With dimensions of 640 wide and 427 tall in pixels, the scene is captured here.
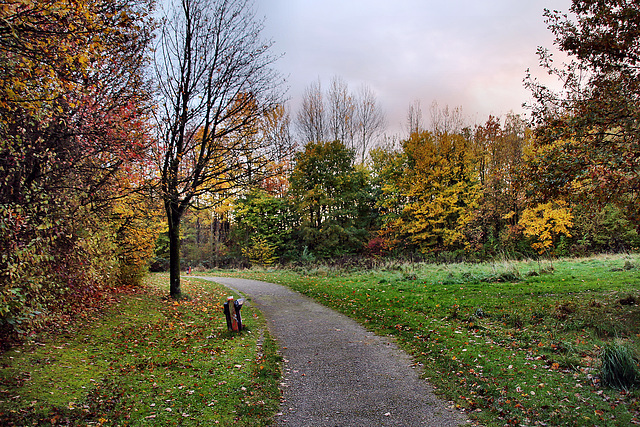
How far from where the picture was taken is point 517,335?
626 cm

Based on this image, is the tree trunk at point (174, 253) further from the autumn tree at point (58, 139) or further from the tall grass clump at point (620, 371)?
the tall grass clump at point (620, 371)

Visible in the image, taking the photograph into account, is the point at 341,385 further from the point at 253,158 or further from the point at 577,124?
the point at 253,158

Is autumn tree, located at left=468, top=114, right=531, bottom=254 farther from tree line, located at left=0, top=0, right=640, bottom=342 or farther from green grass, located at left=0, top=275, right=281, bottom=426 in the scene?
green grass, located at left=0, top=275, right=281, bottom=426

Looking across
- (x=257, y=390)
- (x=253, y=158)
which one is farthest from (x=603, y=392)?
(x=253, y=158)

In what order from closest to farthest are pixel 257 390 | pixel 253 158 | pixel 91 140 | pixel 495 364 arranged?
1. pixel 257 390
2. pixel 495 364
3. pixel 91 140
4. pixel 253 158

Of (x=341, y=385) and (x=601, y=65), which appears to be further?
(x=601, y=65)

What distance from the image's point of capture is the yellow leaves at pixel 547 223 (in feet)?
→ 71.7

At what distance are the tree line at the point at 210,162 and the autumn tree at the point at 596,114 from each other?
0.04 meters

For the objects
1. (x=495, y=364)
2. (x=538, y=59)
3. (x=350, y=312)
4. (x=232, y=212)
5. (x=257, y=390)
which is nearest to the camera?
(x=257, y=390)

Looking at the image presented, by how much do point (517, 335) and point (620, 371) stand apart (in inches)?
86.6

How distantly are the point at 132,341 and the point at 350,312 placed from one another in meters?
5.29

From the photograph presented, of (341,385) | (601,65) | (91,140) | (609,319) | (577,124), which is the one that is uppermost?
(601,65)

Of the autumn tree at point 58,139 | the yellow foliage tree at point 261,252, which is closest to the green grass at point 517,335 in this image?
the autumn tree at point 58,139

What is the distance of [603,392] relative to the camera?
4.04m
